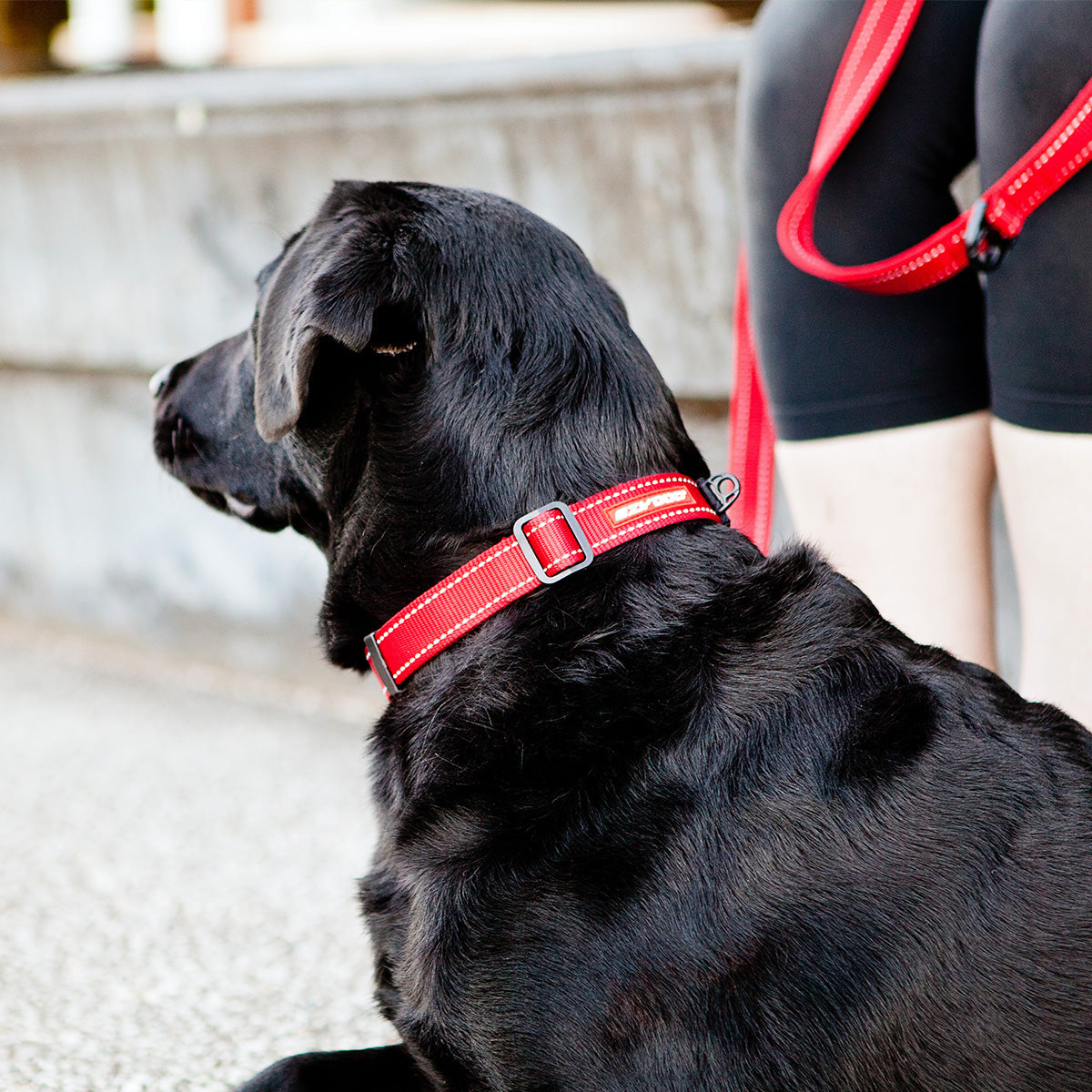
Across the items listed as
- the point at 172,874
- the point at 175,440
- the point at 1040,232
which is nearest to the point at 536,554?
the point at 175,440

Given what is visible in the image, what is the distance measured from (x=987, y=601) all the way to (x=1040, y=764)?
0.65 metres

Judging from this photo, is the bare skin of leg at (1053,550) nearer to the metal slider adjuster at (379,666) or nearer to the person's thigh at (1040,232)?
the person's thigh at (1040,232)

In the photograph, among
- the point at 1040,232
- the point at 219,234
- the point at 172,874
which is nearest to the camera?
the point at 1040,232

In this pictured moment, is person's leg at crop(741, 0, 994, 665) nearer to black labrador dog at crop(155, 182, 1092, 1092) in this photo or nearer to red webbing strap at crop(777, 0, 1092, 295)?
red webbing strap at crop(777, 0, 1092, 295)

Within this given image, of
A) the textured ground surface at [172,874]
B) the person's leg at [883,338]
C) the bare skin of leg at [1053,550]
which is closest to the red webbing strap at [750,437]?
the person's leg at [883,338]

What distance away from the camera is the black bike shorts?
65.1 inches

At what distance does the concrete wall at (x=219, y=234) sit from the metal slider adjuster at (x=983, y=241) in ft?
3.73

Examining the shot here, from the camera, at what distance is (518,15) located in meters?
7.51

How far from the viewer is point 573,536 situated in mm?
1428

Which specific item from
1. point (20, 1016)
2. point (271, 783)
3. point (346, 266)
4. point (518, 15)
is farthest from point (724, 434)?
point (518, 15)

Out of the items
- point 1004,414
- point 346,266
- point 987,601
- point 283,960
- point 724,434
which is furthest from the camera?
point 724,434

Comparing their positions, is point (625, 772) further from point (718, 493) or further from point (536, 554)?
point (718, 493)

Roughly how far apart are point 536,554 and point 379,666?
287 mm

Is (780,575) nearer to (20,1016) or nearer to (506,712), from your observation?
(506,712)
